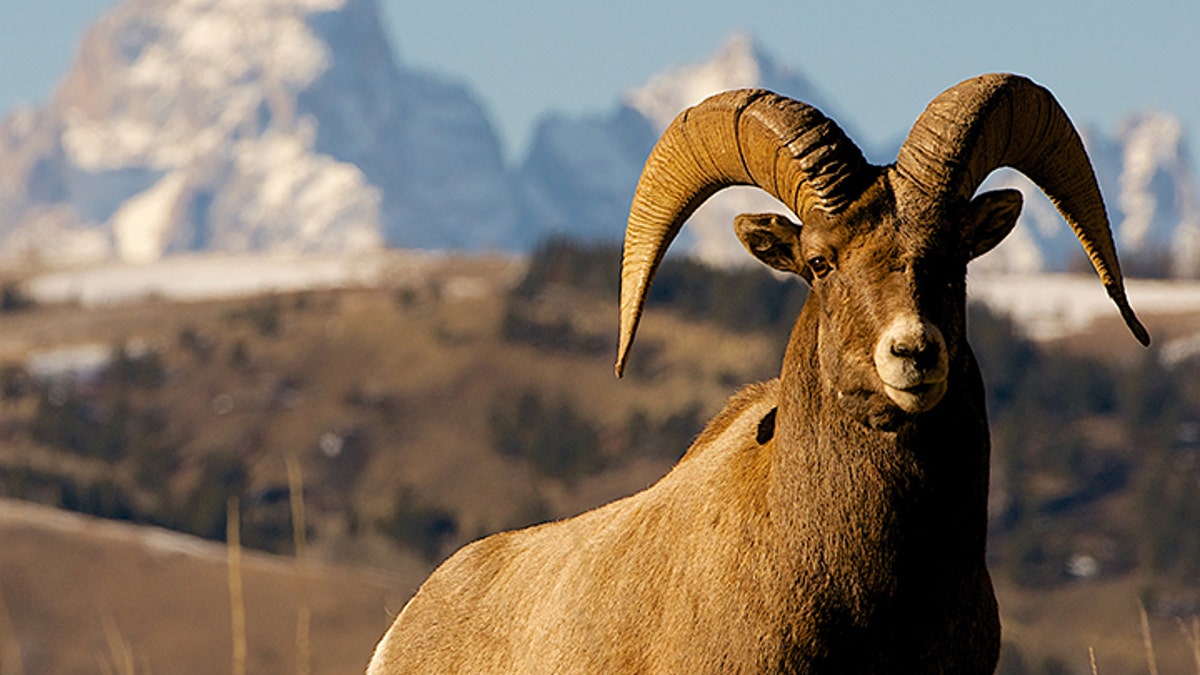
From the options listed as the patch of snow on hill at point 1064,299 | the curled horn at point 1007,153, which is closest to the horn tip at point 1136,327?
the curled horn at point 1007,153

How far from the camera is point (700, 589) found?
596 centimetres

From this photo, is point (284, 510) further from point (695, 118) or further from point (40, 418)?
point (695, 118)

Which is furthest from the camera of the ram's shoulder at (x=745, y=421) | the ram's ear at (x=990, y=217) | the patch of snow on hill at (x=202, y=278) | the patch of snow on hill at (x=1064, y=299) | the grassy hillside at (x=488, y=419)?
the patch of snow on hill at (x=202, y=278)

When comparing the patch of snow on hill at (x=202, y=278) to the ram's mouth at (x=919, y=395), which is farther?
the patch of snow on hill at (x=202, y=278)

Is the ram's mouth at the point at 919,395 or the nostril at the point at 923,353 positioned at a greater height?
the nostril at the point at 923,353

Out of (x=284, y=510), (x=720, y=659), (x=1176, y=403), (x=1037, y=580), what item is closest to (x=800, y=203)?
(x=720, y=659)

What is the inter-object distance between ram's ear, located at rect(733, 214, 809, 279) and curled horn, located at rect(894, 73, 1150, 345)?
1.48ft

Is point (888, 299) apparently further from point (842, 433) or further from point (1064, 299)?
point (1064, 299)

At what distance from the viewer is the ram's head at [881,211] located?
5.58 m

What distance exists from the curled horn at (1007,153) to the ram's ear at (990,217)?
59 millimetres

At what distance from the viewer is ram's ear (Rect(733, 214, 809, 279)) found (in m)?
6.14

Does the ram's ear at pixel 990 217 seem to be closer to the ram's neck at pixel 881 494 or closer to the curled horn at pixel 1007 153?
the curled horn at pixel 1007 153

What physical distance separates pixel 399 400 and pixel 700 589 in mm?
76554

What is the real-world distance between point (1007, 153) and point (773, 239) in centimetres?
86
